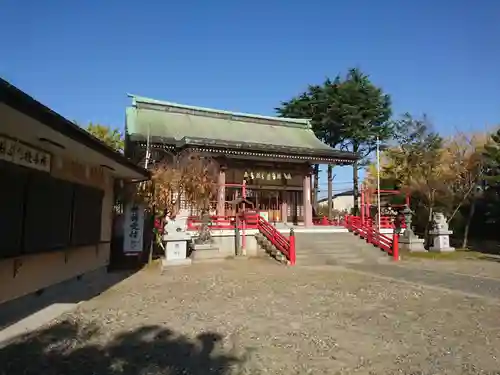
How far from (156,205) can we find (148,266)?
213 cm

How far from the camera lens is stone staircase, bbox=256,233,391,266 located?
15820 millimetres

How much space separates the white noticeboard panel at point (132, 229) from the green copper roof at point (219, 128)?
5463 mm

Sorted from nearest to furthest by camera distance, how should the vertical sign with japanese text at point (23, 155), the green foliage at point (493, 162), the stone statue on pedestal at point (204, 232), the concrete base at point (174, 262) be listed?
the vertical sign with japanese text at point (23, 155) < the concrete base at point (174, 262) < the stone statue on pedestal at point (204, 232) < the green foliage at point (493, 162)

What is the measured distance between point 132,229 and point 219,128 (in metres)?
11.4

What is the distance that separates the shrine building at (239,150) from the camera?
62.3 ft

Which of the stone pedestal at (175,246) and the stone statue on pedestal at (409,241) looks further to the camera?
the stone statue on pedestal at (409,241)

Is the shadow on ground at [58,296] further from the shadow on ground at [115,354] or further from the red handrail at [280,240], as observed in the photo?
the red handrail at [280,240]

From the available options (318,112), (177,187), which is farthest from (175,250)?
(318,112)

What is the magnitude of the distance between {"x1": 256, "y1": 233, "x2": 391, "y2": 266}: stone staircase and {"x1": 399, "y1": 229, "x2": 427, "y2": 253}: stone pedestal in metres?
2.96

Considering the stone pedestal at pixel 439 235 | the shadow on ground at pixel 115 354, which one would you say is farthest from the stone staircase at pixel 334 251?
the shadow on ground at pixel 115 354

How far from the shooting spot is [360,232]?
63.0 ft

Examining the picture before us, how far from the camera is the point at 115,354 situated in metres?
4.84

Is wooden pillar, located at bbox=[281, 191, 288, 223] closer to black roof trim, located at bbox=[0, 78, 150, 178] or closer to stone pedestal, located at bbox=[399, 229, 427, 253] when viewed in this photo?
stone pedestal, located at bbox=[399, 229, 427, 253]

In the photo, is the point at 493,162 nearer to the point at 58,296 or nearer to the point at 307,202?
the point at 307,202
